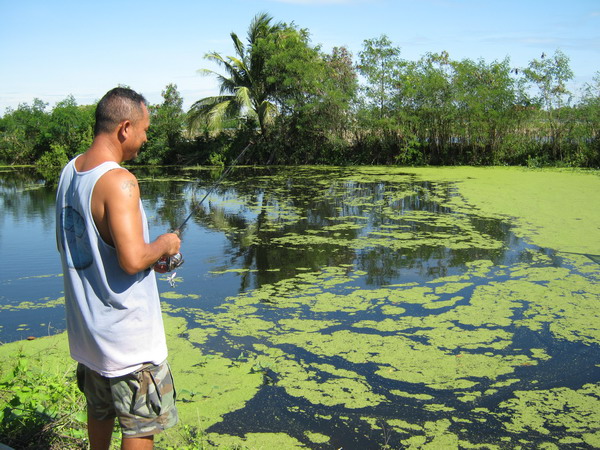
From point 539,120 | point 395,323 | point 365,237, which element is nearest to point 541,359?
point 395,323

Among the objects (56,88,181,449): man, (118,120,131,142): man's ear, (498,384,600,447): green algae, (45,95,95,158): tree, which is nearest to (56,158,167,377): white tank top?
(56,88,181,449): man

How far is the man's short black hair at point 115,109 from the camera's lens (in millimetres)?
1688

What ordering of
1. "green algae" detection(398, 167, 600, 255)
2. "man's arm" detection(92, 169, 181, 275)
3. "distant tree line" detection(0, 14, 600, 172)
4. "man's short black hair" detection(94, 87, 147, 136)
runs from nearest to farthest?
"man's arm" detection(92, 169, 181, 275) → "man's short black hair" detection(94, 87, 147, 136) → "green algae" detection(398, 167, 600, 255) → "distant tree line" detection(0, 14, 600, 172)

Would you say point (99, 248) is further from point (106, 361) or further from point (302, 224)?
point (302, 224)

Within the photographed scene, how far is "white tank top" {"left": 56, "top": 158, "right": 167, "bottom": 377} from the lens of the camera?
1615 mm

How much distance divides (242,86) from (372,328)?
16.1m

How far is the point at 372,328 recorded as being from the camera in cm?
382

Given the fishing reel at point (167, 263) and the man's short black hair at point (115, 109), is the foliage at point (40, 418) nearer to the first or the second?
the fishing reel at point (167, 263)

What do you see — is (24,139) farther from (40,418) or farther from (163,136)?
(40,418)

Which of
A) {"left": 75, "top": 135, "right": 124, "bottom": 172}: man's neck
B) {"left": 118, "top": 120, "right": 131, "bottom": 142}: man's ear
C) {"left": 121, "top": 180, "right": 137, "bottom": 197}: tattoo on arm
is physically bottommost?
{"left": 121, "top": 180, "right": 137, "bottom": 197}: tattoo on arm

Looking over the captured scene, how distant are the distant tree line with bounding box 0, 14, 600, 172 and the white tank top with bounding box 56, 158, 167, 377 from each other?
15.9m

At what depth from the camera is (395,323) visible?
3896 mm

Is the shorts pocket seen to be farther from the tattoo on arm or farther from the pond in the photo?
the pond

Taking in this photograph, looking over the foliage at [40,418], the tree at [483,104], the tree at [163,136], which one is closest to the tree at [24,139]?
the tree at [163,136]
